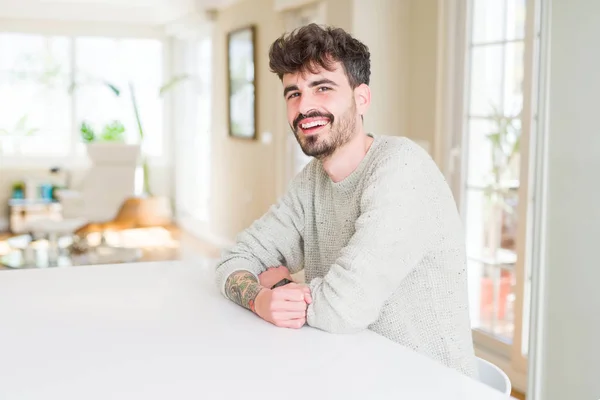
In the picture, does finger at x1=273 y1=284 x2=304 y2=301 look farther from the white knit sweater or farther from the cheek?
the cheek

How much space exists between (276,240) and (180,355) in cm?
59

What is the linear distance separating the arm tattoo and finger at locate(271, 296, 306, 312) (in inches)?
4.0

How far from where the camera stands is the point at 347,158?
1.68 metres

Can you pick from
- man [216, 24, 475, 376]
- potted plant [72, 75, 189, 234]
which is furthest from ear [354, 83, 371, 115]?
potted plant [72, 75, 189, 234]

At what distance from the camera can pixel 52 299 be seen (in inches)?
64.3

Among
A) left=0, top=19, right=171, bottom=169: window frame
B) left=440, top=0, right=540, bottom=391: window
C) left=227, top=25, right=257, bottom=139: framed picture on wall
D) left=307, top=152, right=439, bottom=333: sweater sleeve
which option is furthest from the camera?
left=0, top=19, right=171, bottom=169: window frame

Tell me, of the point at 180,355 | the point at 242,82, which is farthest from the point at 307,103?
the point at 242,82

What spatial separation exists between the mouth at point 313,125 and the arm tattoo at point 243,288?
12.6 inches

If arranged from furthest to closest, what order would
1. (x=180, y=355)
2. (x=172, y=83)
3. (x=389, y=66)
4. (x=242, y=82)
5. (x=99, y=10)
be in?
(x=172, y=83)
(x=99, y=10)
(x=242, y=82)
(x=389, y=66)
(x=180, y=355)

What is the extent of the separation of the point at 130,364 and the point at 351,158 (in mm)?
682

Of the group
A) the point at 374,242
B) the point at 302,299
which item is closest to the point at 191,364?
the point at 302,299

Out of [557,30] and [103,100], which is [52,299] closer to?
[557,30]

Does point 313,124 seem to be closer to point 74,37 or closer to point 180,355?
point 180,355

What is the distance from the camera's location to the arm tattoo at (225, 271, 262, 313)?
1.55 meters
